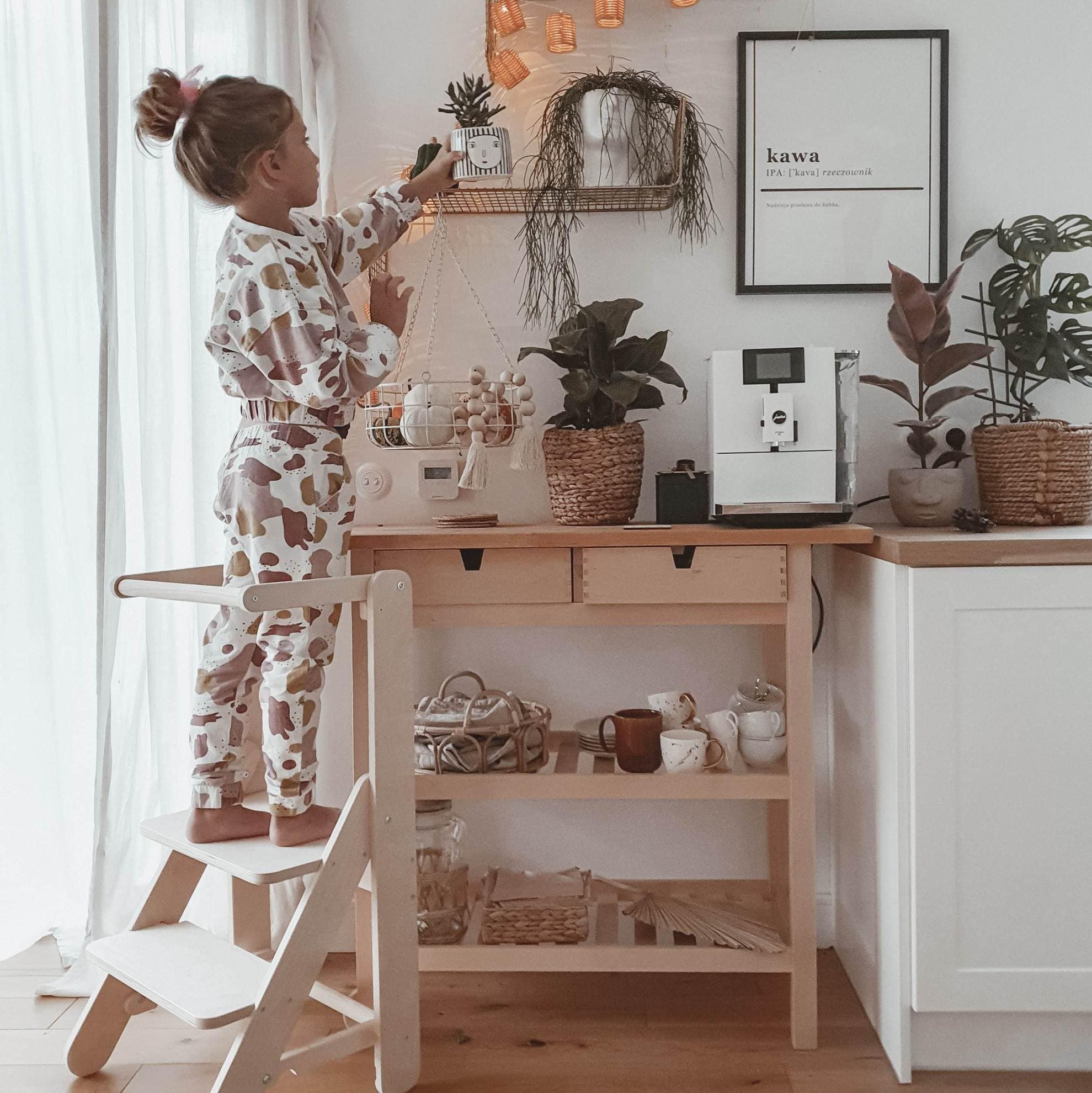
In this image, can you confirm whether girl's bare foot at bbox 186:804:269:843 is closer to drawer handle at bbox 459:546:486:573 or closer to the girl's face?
drawer handle at bbox 459:546:486:573

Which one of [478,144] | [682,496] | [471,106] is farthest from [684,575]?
[471,106]

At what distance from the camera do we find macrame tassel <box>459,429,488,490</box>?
1726 mm

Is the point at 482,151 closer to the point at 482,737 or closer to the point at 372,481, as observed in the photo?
the point at 372,481

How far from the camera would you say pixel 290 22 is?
186 centimetres

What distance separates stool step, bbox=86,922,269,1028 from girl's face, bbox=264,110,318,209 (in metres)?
1.14

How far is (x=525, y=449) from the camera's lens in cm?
177

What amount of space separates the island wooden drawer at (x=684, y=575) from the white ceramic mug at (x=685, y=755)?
0.24m

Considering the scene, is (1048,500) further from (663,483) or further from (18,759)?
(18,759)

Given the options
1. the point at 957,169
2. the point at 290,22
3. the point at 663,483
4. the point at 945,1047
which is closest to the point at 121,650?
the point at 663,483

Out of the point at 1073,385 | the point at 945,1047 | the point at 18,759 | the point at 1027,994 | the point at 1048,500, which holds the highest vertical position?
the point at 1073,385

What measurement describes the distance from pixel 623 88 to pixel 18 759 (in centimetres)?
162

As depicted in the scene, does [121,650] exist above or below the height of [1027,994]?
above

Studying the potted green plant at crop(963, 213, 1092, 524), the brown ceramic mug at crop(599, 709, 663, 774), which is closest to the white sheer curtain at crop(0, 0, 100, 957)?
the brown ceramic mug at crop(599, 709, 663, 774)

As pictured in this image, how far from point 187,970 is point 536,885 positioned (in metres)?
0.64
